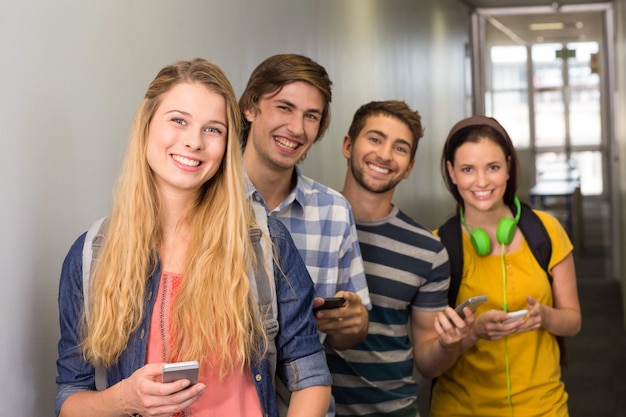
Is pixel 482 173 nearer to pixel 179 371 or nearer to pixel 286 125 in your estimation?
pixel 286 125

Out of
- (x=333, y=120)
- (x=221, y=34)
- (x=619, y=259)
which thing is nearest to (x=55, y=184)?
(x=221, y=34)

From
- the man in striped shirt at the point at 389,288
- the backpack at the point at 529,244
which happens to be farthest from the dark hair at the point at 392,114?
the backpack at the point at 529,244

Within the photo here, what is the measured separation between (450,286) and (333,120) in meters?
1.96

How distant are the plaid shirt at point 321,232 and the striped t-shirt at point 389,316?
400mm

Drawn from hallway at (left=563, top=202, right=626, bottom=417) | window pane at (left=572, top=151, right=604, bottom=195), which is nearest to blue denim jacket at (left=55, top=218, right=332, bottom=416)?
hallway at (left=563, top=202, right=626, bottom=417)

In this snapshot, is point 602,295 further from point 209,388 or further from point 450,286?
point 209,388

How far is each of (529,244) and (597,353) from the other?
16.1ft

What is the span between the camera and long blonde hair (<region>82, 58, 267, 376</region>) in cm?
179

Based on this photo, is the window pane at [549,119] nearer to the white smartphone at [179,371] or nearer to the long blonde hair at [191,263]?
the long blonde hair at [191,263]

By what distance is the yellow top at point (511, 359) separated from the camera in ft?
9.73

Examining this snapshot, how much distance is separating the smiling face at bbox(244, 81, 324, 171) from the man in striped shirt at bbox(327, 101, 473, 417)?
1.41ft

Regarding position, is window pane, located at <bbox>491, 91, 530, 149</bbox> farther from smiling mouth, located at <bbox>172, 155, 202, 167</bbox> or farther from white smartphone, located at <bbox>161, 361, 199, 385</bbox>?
white smartphone, located at <bbox>161, 361, 199, 385</bbox>

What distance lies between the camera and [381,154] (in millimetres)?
2965

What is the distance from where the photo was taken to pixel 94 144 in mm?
2375
